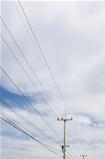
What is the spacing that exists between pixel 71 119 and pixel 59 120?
1.77 m

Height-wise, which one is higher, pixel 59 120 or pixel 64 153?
pixel 59 120

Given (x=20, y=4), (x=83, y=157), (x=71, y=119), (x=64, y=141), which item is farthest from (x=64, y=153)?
(x=83, y=157)

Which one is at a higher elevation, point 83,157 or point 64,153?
point 83,157

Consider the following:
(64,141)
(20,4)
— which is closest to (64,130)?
(64,141)

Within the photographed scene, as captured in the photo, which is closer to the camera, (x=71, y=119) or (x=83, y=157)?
(x=71, y=119)

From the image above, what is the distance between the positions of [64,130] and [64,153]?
320 cm

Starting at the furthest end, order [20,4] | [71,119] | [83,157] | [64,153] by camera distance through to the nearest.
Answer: [83,157], [71,119], [64,153], [20,4]

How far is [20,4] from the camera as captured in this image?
15.6 metres

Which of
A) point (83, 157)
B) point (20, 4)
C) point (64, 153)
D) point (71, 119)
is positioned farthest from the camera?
point (83, 157)

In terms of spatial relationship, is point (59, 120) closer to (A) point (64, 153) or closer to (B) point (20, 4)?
(A) point (64, 153)

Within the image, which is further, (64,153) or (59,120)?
(59,120)

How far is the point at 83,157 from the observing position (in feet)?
270

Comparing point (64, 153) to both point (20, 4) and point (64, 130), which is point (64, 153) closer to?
point (64, 130)

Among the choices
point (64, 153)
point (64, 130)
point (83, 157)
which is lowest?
point (64, 153)
